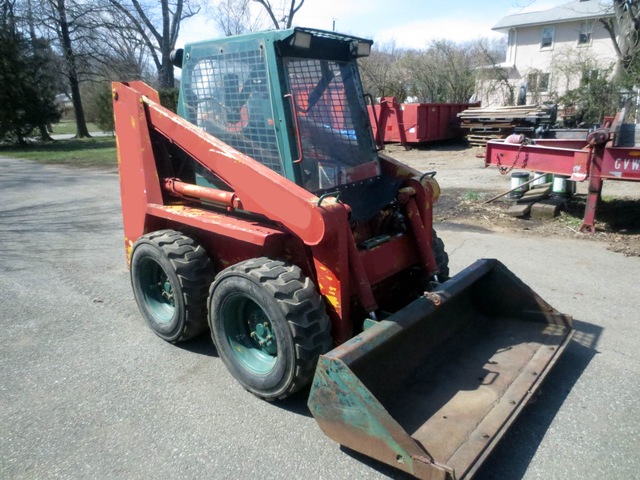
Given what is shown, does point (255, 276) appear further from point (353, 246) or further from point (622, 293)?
point (622, 293)

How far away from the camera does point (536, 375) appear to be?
10.4 feet

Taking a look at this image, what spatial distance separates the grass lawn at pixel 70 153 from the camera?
18.1 meters

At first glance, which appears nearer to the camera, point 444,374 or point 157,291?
point 444,374

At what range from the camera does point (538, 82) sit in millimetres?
22750

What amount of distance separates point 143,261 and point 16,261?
3.28 meters

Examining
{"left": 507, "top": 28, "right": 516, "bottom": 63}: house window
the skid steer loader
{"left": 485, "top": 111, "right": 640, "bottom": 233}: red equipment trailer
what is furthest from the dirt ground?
{"left": 507, "top": 28, "right": 516, "bottom": 63}: house window

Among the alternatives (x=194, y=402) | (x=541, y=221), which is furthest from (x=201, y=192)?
(x=541, y=221)

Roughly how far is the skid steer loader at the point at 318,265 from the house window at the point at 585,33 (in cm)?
3337

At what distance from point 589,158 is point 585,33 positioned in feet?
102

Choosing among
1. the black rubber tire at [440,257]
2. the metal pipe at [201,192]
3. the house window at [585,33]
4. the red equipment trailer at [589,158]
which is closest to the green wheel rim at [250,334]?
the metal pipe at [201,192]

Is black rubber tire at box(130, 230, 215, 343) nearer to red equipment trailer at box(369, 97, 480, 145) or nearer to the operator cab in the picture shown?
the operator cab

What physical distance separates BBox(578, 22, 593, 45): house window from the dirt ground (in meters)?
24.8

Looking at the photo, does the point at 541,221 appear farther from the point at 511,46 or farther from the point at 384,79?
the point at 511,46

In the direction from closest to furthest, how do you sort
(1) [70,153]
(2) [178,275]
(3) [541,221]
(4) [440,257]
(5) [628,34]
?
(2) [178,275] < (4) [440,257] < (3) [541,221] < (5) [628,34] < (1) [70,153]
